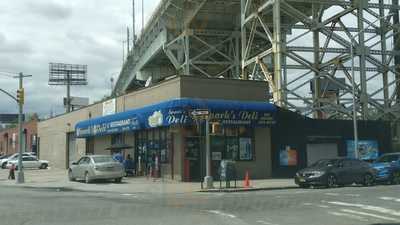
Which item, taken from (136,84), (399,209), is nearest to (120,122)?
(399,209)

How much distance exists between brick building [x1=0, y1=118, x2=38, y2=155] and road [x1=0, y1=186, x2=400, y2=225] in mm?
51676

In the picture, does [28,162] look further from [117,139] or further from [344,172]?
[344,172]

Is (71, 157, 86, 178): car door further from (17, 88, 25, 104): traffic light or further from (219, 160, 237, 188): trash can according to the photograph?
(219, 160, 237, 188): trash can

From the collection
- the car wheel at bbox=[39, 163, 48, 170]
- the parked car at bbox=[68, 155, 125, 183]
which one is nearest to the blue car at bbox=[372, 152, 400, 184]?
the parked car at bbox=[68, 155, 125, 183]

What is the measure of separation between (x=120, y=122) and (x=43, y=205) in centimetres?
1816

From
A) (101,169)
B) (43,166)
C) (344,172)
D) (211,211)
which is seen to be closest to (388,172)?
(344,172)

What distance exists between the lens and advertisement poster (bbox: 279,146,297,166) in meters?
34.7

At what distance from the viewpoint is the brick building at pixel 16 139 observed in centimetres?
7134

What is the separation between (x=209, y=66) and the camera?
198 feet

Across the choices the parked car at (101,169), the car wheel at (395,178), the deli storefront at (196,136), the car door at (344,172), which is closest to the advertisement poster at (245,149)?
the deli storefront at (196,136)

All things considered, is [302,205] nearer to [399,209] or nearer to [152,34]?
[399,209]

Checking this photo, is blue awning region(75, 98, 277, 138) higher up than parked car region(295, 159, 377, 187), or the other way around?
blue awning region(75, 98, 277, 138)

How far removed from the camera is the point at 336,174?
27312 millimetres

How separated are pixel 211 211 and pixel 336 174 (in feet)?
41.3
